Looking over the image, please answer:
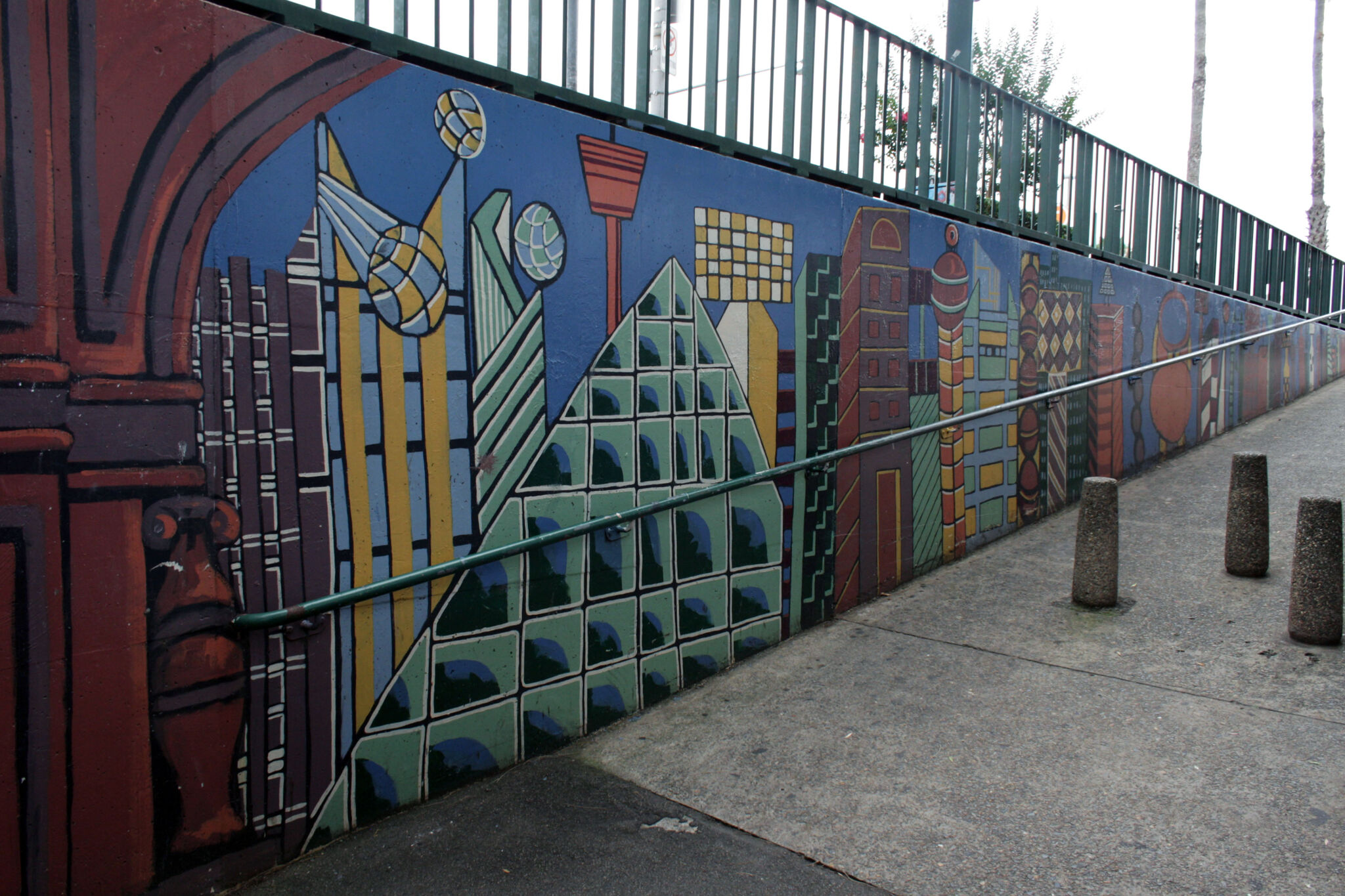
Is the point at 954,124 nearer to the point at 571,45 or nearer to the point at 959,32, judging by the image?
the point at 959,32

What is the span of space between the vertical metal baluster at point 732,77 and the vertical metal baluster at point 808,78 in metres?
0.67

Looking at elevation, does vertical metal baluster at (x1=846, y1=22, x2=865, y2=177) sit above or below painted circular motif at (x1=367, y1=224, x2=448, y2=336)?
above

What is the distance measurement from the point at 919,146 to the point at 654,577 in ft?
13.8

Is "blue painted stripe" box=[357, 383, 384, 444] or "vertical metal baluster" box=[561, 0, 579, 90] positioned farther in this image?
"vertical metal baluster" box=[561, 0, 579, 90]

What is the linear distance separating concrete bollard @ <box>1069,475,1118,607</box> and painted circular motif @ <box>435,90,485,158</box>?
4346 millimetres

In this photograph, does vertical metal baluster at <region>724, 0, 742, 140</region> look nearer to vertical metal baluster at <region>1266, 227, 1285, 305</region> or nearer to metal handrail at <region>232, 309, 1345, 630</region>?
metal handrail at <region>232, 309, 1345, 630</region>

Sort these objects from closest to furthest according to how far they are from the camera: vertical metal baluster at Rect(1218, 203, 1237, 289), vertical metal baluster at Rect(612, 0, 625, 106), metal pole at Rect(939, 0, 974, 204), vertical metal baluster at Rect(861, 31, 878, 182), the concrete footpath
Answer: the concrete footpath
vertical metal baluster at Rect(612, 0, 625, 106)
vertical metal baluster at Rect(861, 31, 878, 182)
metal pole at Rect(939, 0, 974, 204)
vertical metal baluster at Rect(1218, 203, 1237, 289)

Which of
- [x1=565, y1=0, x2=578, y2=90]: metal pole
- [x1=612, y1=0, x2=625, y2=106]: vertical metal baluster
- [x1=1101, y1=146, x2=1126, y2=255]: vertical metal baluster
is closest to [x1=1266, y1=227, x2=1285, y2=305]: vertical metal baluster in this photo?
[x1=1101, y1=146, x2=1126, y2=255]: vertical metal baluster

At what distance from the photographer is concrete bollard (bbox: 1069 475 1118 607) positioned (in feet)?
18.5

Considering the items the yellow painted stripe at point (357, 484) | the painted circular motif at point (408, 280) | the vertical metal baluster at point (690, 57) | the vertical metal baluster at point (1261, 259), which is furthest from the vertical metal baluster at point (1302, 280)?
the yellow painted stripe at point (357, 484)

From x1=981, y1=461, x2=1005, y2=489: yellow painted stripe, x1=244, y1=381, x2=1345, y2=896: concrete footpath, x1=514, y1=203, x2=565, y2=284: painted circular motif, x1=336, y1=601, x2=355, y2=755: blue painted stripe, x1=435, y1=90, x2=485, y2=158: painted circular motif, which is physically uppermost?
x1=435, y1=90, x2=485, y2=158: painted circular motif

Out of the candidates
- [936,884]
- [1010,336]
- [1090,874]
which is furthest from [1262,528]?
[936,884]

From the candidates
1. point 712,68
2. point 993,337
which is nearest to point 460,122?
point 712,68

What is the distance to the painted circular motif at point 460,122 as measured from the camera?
12.1 ft
